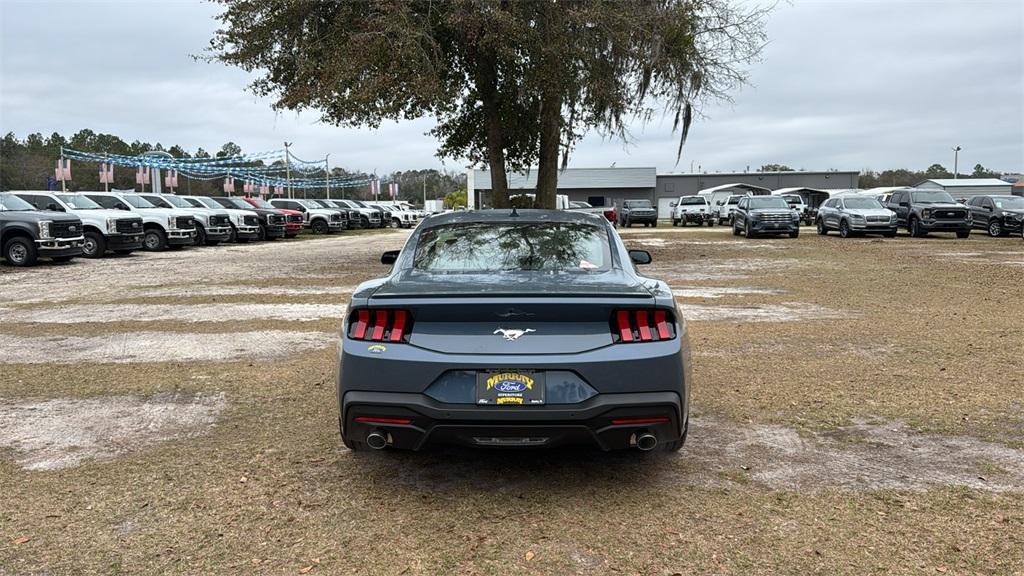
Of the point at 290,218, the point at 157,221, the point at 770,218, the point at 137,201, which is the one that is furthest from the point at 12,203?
the point at 770,218

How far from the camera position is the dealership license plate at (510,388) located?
3672 millimetres

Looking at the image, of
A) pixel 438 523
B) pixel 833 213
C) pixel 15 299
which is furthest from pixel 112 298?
pixel 833 213

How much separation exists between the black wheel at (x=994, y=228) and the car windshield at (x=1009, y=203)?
53 cm

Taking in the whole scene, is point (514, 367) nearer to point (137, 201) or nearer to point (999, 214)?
point (137, 201)

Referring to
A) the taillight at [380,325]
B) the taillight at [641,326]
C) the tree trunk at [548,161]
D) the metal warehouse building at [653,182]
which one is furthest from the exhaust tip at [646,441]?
the metal warehouse building at [653,182]

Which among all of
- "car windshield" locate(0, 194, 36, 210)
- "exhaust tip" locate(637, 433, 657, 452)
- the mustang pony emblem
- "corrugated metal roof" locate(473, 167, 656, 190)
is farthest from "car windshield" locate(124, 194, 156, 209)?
"corrugated metal roof" locate(473, 167, 656, 190)

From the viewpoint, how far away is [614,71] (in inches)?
734

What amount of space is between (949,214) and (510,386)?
92.1 feet

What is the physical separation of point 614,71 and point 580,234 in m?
14.6

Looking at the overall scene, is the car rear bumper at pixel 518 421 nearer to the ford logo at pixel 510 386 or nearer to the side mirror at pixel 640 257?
the ford logo at pixel 510 386

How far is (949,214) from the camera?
27.2 metres

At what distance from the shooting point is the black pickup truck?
691 inches

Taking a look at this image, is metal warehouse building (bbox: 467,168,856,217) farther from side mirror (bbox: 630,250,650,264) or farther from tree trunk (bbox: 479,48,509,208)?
side mirror (bbox: 630,250,650,264)

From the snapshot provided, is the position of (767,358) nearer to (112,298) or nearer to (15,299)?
(112,298)
